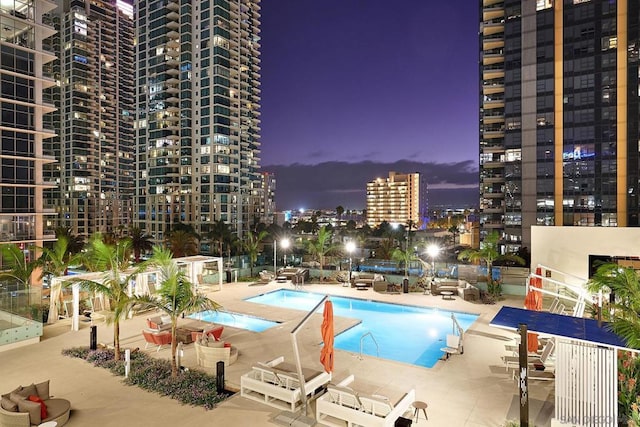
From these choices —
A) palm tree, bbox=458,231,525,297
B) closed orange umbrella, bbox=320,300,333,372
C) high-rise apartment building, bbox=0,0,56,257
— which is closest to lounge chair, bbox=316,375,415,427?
closed orange umbrella, bbox=320,300,333,372

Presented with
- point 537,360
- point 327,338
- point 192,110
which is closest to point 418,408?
point 327,338

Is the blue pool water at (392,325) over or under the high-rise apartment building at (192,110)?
under

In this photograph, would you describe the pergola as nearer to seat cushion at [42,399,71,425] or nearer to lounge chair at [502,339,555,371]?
seat cushion at [42,399,71,425]

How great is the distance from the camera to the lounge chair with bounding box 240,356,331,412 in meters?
8.71

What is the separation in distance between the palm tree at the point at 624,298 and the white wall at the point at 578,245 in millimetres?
8012

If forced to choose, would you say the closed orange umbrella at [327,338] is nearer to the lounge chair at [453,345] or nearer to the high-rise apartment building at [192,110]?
the lounge chair at [453,345]

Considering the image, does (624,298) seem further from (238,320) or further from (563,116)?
(563,116)

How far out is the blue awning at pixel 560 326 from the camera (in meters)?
7.23

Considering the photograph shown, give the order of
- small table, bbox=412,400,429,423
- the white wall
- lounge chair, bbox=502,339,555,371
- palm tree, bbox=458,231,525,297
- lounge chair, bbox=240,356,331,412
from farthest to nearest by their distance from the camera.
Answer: palm tree, bbox=458,231,525,297
the white wall
lounge chair, bbox=502,339,555,371
lounge chair, bbox=240,356,331,412
small table, bbox=412,400,429,423

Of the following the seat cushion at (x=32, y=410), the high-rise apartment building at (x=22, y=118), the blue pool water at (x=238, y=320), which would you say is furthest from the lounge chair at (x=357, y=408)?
the high-rise apartment building at (x=22, y=118)

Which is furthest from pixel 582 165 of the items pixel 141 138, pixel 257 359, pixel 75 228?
pixel 75 228

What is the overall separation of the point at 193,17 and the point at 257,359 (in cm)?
8101

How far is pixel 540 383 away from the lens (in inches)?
391

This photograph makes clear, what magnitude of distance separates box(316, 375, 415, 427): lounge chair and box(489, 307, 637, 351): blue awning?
2.50m
